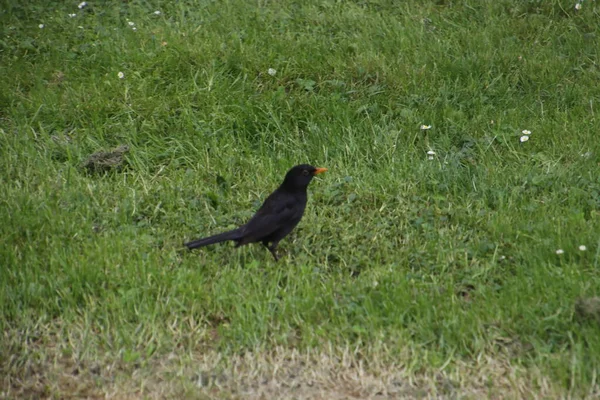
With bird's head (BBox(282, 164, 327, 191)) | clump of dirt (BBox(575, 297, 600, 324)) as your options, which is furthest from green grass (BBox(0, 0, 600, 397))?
bird's head (BBox(282, 164, 327, 191))

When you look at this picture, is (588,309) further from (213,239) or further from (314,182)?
(314,182)

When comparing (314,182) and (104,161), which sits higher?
(104,161)

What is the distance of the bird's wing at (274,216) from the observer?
5492 millimetres

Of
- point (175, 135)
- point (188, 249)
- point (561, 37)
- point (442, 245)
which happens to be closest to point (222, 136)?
point (175, 135)

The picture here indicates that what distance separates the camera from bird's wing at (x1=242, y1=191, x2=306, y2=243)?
5492mm

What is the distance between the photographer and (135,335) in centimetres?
489

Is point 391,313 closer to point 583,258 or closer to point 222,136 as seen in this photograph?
point 583,258

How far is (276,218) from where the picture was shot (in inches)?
219

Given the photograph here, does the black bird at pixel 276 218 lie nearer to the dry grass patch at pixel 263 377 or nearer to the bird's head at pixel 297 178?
the bird's head at pixel 297 178

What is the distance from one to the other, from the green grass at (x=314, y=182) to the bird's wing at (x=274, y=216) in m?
0.23

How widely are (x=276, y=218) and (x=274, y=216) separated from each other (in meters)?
0.02

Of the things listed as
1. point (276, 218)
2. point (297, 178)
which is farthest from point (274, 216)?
point (297, 178)

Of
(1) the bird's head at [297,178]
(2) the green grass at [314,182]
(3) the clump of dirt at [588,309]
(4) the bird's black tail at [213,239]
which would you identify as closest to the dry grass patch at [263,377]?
(2) the green grass at [314,182]

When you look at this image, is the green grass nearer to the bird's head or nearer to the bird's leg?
the bird's leg
